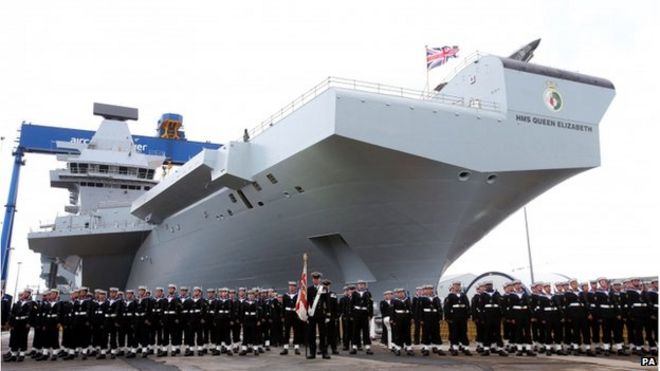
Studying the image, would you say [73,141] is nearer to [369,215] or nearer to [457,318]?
[369,215]

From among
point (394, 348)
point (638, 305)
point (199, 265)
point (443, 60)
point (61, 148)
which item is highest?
point (61, 148)

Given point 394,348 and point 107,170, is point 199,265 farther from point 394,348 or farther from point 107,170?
point 107,170

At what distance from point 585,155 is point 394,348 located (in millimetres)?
8309

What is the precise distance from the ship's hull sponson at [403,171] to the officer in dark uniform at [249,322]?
4.09 metres

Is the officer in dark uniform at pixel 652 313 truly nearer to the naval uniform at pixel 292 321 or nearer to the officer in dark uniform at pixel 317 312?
the officer in dark uniform at pixel 317 312

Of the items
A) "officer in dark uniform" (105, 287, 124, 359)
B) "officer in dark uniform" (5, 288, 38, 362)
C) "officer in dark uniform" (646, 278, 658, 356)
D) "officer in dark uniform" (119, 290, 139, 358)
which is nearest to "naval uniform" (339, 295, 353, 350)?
"officer in dark uniform" (119, 290, 139, 358)

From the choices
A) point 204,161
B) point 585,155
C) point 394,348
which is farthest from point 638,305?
point 204,161

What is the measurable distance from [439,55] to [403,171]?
15.6ft

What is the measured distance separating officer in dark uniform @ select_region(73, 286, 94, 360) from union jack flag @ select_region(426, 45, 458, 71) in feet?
37.0

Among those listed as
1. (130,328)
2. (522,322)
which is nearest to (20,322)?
(130,328)

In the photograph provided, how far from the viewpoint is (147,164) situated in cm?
3203

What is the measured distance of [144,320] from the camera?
10383 millimetres

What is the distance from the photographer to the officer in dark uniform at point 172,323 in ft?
33.7

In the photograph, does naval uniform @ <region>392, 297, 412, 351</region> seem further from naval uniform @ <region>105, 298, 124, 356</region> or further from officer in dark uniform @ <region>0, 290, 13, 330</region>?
officer in dark uniform @ <region>0, 290, 13, 330</region>
